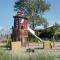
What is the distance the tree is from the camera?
76.3 metres

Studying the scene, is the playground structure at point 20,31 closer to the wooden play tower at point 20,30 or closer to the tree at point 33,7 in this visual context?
the wooden play tower at point 20,30

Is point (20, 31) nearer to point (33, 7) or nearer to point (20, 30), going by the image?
point (20, 30)

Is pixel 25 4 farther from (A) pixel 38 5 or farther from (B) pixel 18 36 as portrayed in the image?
(B) pixel 18 36

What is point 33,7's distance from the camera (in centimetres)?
7644

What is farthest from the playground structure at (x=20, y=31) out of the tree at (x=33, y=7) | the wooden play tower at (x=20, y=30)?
the tree at (x=33, y=7)

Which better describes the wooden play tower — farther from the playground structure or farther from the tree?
the tree

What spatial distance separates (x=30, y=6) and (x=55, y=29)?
40.2ft

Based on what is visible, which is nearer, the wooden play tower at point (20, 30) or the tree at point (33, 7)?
the wooden play tower at point (20, 30)

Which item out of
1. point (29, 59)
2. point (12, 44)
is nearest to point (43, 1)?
point (12, 44)

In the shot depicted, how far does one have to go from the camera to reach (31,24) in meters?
76.7

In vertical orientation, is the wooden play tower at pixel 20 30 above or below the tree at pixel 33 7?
below

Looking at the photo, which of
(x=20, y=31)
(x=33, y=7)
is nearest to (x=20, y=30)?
(x=20, y=31)

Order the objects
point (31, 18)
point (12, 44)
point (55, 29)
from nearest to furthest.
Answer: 1. point (12, 44)
2. point (55, 29)
3. point (31, 18)

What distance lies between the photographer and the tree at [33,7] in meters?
76.3
